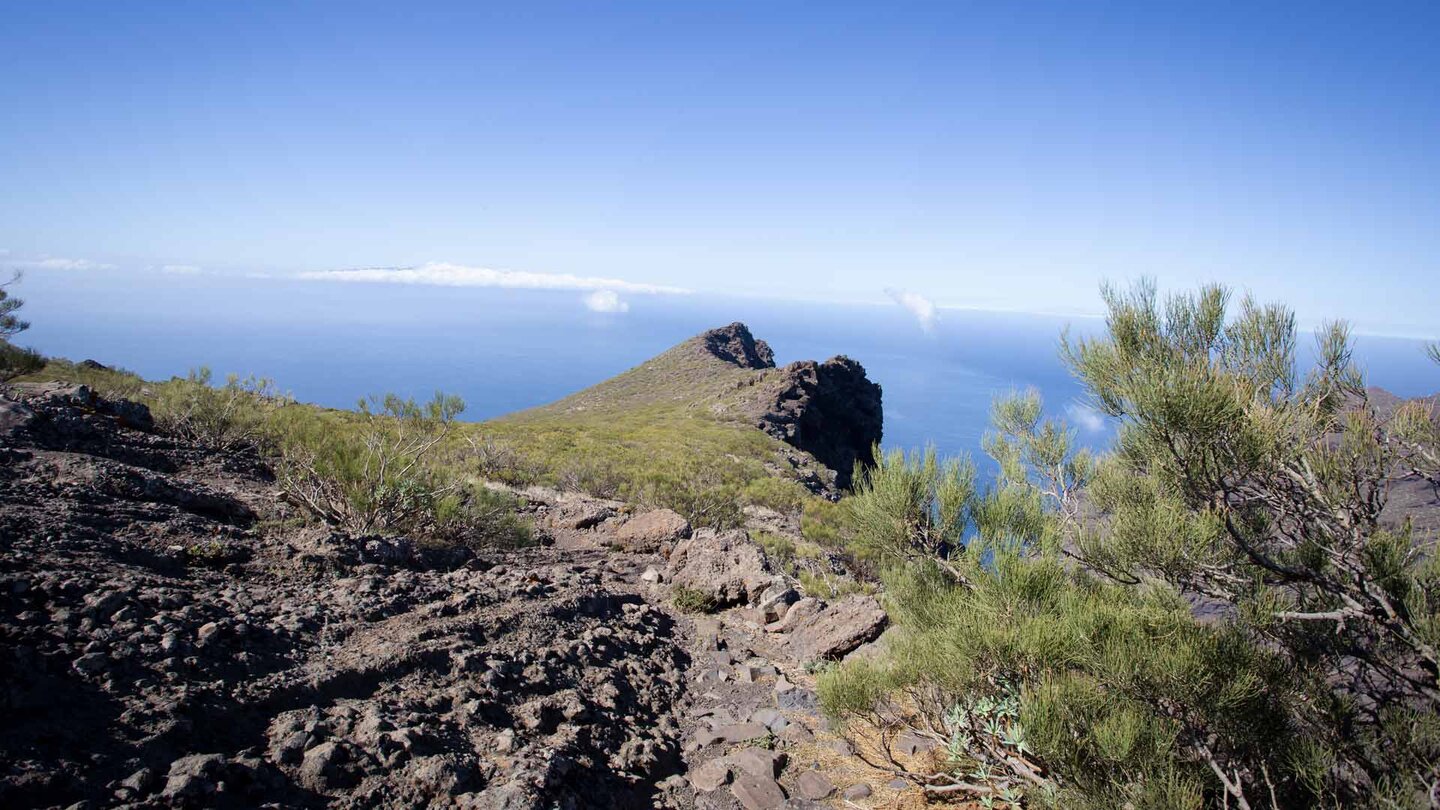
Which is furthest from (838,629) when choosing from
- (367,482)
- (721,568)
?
(367,482)

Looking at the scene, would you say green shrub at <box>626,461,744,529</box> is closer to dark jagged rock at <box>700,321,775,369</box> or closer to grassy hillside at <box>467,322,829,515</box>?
grassy hillside at <box>467,322,829,515</box>

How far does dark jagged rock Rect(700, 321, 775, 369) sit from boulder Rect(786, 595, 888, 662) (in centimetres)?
5962

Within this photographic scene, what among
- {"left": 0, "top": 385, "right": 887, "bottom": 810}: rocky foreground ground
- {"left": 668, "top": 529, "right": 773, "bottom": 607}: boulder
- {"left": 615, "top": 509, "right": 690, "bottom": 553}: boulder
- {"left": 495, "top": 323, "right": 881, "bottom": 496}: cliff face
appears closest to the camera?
{"left": 0, "top": 385, "right": 887, "bottom": 810}: rocky foreground ground

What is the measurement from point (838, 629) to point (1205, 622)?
3.55 m

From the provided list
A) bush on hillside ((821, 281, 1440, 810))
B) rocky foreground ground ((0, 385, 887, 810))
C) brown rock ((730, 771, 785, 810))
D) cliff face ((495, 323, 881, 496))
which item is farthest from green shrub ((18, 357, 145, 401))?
bush on hillside ((821, 281, 1440, 810))

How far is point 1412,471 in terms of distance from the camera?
432 cm

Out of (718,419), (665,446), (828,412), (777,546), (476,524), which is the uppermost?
(476,524)

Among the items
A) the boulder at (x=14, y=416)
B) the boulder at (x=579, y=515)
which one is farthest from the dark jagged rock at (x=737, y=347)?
the boulder at (x=14, y=416)

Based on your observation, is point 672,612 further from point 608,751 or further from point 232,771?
point 232,771

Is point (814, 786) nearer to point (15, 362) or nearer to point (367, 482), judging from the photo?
point (367, 482)

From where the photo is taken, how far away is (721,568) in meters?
8.54

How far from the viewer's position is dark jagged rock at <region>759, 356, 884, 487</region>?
3832 centimetres

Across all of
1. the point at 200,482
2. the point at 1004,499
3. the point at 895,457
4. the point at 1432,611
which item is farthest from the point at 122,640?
the point at 1432,611

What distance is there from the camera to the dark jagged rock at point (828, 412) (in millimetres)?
38316
